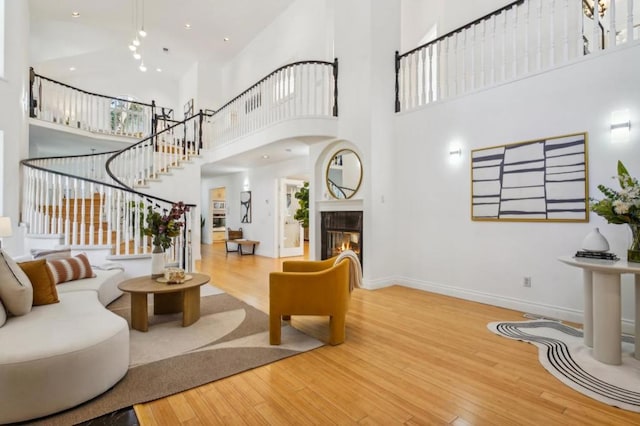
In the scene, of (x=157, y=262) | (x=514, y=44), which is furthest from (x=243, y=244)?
(x=514, y=44)

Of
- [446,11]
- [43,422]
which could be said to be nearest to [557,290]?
[43,422]

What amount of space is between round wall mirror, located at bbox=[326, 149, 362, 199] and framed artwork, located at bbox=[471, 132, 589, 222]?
1918mm

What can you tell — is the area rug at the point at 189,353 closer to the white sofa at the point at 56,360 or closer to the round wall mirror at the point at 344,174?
the white sofa at the point at 56,360

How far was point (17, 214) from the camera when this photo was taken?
5.45 metres

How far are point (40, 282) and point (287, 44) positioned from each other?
7.73 meters

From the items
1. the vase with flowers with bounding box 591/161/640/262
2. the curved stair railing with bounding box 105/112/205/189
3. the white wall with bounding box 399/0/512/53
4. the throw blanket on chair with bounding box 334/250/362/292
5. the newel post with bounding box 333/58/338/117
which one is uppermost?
the white wall with bounding box 399/0/512/53

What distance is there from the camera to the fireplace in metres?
5.58

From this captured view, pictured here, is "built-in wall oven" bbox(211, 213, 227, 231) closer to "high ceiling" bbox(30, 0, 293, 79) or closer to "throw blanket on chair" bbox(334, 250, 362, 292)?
"high ceiling" bbox(30, 0, 293, 79)

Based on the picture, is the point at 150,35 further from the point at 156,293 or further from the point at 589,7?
the point at 589,7

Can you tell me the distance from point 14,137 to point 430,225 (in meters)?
7.21

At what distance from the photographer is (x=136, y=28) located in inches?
352

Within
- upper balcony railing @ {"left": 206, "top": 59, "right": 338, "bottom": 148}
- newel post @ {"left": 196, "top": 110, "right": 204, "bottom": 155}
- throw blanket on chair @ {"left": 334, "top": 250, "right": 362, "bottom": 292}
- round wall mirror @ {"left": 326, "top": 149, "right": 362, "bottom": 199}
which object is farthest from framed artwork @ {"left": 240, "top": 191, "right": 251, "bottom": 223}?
throw blanket on chair @ {"left": 334, "top": 250, "right": 362, "bottom": 292}

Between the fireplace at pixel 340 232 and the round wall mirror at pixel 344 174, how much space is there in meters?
0.39

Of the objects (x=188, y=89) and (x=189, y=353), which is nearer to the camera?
(x=189, y=353)
